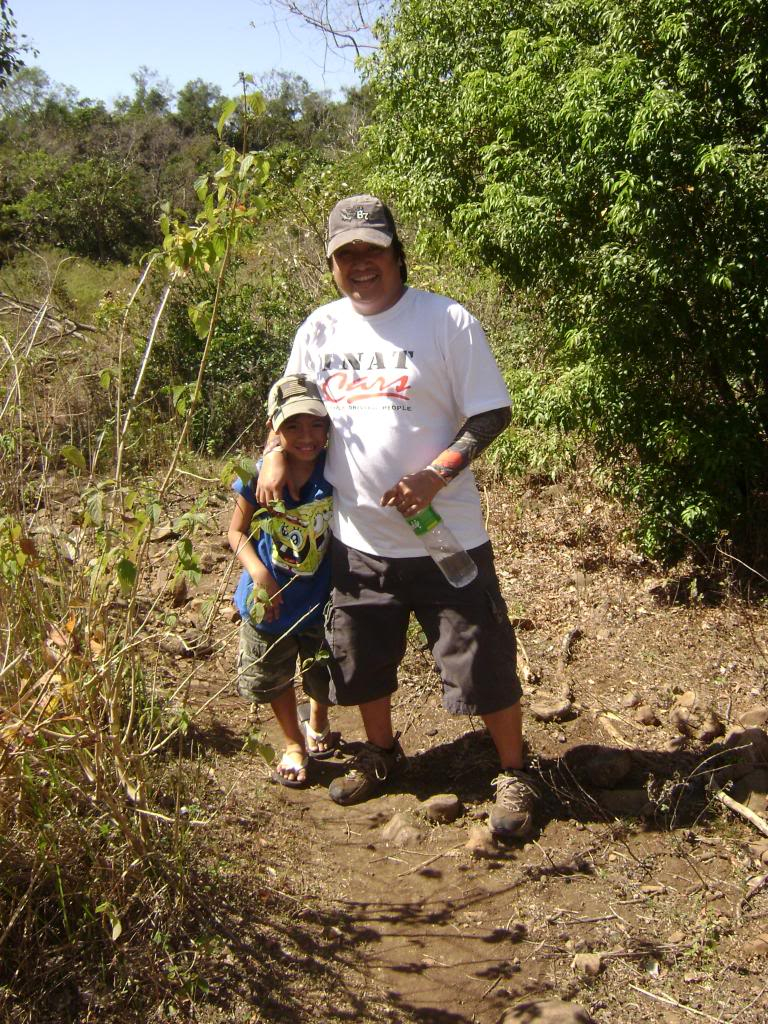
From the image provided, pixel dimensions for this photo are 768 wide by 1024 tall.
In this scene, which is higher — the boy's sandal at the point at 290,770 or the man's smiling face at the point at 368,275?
the man's smiling face at the point at 368,275

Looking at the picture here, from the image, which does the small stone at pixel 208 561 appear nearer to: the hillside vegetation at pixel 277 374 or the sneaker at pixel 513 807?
the hillside vegetation at pixel 277 374

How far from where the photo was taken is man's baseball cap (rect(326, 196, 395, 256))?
8.94 ft

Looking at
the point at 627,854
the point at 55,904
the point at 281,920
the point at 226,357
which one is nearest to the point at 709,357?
the point at 627,854

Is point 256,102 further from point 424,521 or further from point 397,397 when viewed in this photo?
point 424,521

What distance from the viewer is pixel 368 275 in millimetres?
2785

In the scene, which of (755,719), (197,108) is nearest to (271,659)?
(755,719)

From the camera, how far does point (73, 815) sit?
238 centimetres

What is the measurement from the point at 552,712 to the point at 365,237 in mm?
1965

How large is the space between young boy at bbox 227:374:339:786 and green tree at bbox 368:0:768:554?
1.96m

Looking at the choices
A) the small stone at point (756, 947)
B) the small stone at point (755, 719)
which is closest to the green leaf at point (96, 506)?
the small stone at point (756, 947)

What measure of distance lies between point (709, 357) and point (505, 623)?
7.36 feet

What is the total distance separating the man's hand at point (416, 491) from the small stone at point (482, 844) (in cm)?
106

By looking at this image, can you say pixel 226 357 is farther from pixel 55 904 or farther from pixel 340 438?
pixel 55 904

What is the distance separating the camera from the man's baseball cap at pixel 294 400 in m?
2.79
